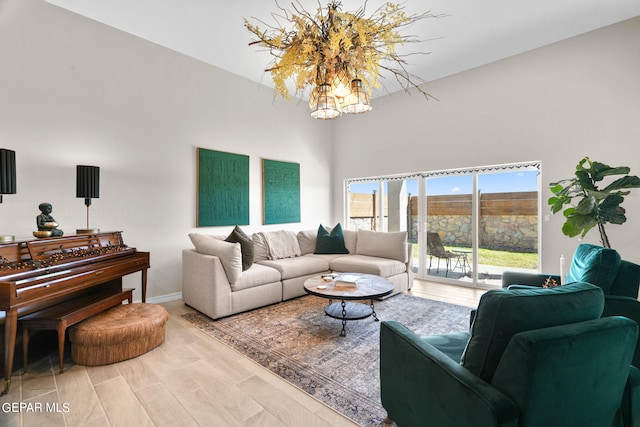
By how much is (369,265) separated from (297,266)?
100 cm

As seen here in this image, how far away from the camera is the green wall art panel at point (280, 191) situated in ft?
16.5

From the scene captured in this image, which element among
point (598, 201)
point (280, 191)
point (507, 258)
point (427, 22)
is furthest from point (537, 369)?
point (280, 191)

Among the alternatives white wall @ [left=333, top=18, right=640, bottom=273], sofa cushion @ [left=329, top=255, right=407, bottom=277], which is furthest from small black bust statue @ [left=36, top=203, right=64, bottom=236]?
white wall @ [left=333, top=18, right=640, bottom=273]

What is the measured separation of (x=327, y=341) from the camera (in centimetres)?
269

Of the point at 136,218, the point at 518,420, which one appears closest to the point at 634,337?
the point at 518,420

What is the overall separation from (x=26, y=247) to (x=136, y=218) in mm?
1417

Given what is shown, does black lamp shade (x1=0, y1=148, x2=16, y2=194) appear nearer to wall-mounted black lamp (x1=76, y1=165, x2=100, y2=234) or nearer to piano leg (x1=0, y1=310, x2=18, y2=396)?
wall-mounted black lamp (x1=76, y1=165, x2=100, y2=234)

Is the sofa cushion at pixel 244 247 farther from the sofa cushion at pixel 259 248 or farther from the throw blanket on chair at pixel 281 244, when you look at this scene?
the throw blanket on chair at pixel 281 244

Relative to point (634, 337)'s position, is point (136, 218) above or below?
above

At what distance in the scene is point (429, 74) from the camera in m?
4.66

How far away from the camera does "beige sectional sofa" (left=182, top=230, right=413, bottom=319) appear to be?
325cm

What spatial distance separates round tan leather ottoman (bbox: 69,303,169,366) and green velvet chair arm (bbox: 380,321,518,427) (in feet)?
6.49

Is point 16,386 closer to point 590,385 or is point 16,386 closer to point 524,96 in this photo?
point 590,385

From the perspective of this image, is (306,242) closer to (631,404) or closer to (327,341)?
(327,341)
